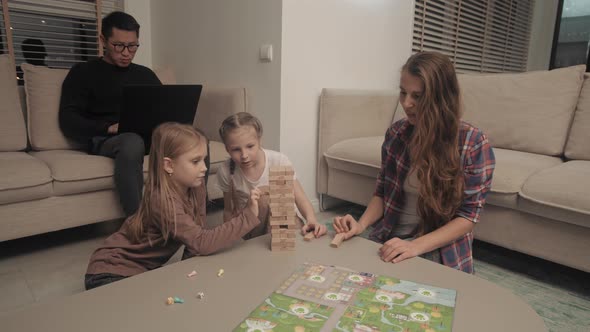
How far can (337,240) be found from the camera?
1.10 meters

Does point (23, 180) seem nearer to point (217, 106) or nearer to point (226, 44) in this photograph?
point (217, 106)

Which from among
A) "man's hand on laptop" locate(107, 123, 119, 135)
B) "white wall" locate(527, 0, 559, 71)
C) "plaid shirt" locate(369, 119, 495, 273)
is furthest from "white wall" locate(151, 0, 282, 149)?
"white wall" locate(527, 0, 559, 71)

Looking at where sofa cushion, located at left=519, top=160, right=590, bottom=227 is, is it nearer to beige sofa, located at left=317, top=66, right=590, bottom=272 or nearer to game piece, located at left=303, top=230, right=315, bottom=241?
beige sofa, located at left=317, top=66, right=590, bottom=272

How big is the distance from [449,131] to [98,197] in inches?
61.2

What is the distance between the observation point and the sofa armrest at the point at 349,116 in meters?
2.44

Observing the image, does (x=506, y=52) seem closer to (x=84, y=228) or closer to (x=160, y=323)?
(x=84, y=228)

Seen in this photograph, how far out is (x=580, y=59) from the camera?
183 inches

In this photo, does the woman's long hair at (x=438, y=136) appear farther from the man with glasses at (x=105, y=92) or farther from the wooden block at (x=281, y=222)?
the man with glasses at (x=105, y=92)

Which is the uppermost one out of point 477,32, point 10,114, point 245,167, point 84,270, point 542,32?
point 542,32

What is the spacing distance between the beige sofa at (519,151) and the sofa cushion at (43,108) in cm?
145

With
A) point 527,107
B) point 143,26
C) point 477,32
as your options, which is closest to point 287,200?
point 527,107

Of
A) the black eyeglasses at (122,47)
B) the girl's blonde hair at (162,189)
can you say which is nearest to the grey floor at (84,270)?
the girl's blonde hair at (162,189)

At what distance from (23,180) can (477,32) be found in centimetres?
402

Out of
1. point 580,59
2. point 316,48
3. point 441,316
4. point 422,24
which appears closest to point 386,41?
point 422,24
